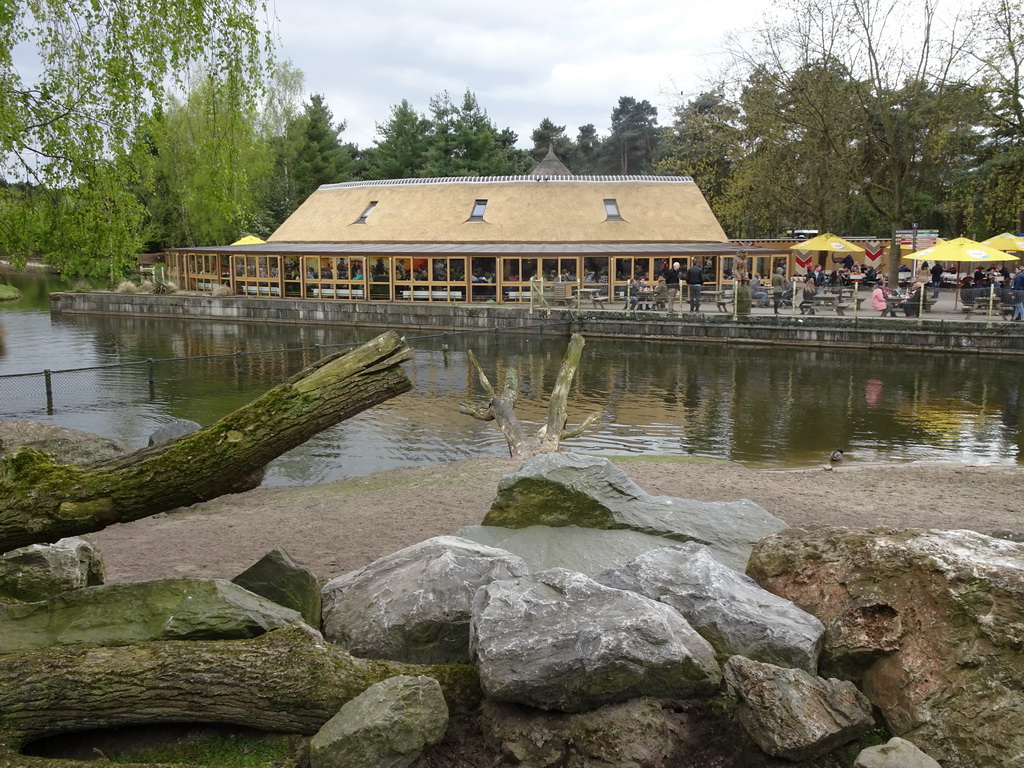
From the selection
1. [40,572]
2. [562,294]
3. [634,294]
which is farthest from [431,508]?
[634,294]

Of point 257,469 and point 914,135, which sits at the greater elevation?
point 914,135

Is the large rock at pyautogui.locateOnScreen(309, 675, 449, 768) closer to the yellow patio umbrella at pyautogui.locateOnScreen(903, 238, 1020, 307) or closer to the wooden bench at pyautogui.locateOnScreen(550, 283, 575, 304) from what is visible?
the yellow patio umbrella at pyautogui.locateOnScreen(903, 238, 1020, 307)

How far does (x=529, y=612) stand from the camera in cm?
384

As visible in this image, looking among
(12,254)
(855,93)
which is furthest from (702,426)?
(855,93)

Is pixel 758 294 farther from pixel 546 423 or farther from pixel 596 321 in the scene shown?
pixel 546 423

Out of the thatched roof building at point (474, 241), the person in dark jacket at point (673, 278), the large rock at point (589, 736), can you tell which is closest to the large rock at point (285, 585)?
the large rock at point (589, 736)

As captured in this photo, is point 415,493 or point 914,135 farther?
point 914,135

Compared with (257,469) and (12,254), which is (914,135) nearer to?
(12,254)

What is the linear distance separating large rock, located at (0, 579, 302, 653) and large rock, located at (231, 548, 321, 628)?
0.29m

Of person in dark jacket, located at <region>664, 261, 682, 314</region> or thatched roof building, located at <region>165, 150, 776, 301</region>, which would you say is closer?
person in dark jacket, located at <region>664, 261, 682, 314</region>

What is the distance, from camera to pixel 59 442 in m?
9.94

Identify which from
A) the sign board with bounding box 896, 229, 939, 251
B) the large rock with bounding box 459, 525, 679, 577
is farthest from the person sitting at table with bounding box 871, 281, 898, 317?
the large rock with bounding box 459, 525, 679, 577

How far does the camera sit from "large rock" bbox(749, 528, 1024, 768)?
331 cm

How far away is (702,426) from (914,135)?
24.5m
